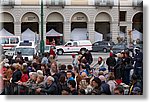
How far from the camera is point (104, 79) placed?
32.6 ft

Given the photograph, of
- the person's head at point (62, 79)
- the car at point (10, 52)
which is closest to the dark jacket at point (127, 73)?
the person's head at point (62, 79)

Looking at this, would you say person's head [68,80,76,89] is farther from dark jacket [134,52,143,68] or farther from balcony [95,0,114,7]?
balcony [95,0,114,7]

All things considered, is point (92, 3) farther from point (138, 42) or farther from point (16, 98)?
point (16, 98)

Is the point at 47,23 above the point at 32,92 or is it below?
above

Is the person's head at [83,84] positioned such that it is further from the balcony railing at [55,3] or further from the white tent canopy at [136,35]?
the balcony railing at [55,3]

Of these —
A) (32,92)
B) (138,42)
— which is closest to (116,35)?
(138,42)

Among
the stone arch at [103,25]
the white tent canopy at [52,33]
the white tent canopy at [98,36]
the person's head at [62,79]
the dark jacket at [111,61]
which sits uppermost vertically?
the stone arch at [103,25]

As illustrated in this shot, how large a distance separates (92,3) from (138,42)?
656 millimetres

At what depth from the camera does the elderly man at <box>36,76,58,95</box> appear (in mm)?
9898

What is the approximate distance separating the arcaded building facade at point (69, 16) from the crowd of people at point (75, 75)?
263mm

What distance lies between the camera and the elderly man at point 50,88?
9.90m

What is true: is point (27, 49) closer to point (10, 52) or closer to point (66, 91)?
point (10, 52)

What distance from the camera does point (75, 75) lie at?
9984 mm

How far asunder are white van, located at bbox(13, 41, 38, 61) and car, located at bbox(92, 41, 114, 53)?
0.64 m
